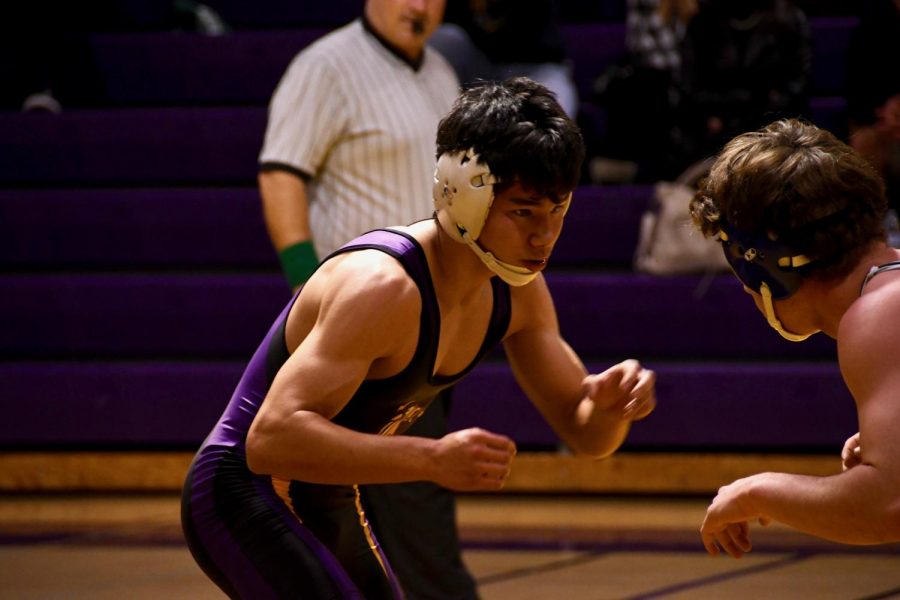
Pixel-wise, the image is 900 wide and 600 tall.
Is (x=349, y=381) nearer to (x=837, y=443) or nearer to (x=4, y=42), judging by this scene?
(x=837, y=443)

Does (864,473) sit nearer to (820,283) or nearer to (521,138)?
(820,283)

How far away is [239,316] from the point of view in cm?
623

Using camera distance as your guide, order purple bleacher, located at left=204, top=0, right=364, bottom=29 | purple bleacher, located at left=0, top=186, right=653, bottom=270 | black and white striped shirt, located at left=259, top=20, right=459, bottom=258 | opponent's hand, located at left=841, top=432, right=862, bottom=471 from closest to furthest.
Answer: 1. opponent's hand, located at left=841, top=432, right=862, bottom=471
2. black and white striped shirt, located at left=259, top=20, right=459, bottom=258
3. purple bleacher, located at left=0, top=186, right=653, bottom=270
4. purple bleacher, located at left=204, top=0, right=364, bottom=29

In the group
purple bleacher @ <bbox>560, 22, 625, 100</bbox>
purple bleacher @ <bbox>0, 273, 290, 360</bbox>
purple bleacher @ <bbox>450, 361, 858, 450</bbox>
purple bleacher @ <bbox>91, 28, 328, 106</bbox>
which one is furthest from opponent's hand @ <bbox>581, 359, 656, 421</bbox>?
purple bleacher @ <bbox>91, 28, 328, 106</bbox>

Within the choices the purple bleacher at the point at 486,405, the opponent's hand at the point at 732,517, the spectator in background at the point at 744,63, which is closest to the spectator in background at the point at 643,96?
the spectator in background at the point at 744,63

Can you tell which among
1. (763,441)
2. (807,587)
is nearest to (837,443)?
(763,441)

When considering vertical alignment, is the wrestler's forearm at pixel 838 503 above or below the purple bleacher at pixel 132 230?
above

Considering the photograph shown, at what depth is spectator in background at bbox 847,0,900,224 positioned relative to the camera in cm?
534

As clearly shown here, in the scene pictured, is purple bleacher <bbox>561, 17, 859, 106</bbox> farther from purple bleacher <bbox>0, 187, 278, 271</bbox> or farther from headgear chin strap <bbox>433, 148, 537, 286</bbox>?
headgear chin strap <bbox>433, 148, 537, 286</bbox>

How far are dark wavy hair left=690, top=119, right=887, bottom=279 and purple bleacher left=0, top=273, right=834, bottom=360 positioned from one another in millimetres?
3674

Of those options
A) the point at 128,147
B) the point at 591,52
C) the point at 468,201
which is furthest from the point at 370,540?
the point at 591,52

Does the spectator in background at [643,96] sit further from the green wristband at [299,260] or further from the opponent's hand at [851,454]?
the opponent's hand at [851,454]

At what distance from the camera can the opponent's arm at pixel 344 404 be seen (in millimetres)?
2193

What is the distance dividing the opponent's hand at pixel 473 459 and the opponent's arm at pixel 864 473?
38 cm
